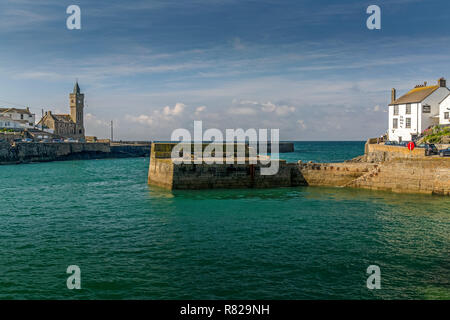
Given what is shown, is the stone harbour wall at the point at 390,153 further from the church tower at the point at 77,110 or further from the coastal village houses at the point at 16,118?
the church tower at the point at 77,110

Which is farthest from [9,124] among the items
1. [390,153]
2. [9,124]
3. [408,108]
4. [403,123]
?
[390,153]

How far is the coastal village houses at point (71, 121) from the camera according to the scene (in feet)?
368

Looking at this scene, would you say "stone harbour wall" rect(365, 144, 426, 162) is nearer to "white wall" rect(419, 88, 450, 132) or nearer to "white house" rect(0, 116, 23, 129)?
"white wall" rect(419, 88, 450, 132)

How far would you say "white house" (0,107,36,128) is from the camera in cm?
10812

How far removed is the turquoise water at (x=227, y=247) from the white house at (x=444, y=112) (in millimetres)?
27389

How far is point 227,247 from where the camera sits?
1432 cm

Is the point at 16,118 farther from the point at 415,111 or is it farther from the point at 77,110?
the point at 415,111

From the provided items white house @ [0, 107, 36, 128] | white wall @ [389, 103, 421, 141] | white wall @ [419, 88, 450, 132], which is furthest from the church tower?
white wall @ [419, 88, 450, 132]

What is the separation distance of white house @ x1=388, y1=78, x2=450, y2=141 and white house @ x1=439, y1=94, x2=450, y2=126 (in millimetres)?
933

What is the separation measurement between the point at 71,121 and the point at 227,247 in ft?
396

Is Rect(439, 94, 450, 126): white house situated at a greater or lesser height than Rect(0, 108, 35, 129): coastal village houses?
lesser

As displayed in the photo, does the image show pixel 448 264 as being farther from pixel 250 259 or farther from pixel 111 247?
pixel 111 247
